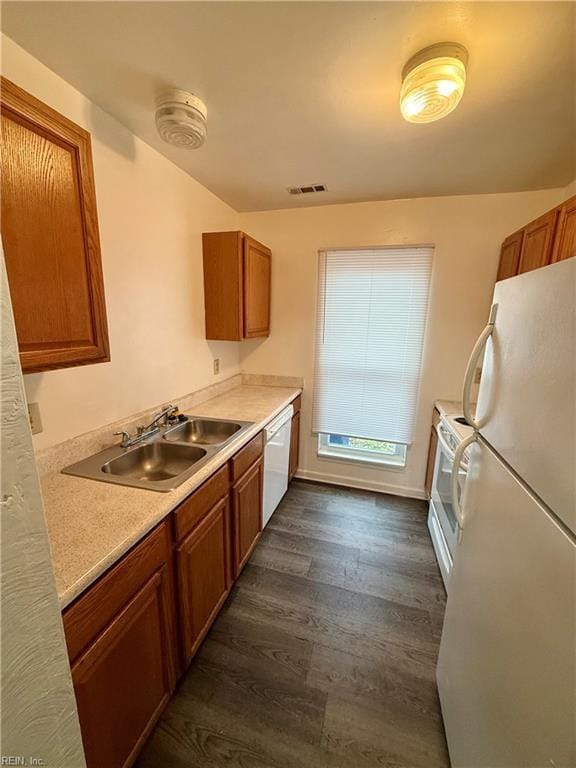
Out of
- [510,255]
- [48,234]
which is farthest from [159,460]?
[510,255]

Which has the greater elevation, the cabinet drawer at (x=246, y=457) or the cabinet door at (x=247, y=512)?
the cabinet drawer at (x=246, y=457)

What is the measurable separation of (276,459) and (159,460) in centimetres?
93

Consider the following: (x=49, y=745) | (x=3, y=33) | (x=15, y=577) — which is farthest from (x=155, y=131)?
(x=49, y=745)

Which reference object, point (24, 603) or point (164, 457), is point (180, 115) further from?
point (24, 603)

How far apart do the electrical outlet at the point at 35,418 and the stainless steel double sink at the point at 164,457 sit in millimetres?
207

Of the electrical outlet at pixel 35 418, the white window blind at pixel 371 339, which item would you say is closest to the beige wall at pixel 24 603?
the electrical outlet at pixel 35 418

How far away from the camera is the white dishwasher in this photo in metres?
2.11

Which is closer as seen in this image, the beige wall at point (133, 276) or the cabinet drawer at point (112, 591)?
the cabinet drawer at point (112, 591)

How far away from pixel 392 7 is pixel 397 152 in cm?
86

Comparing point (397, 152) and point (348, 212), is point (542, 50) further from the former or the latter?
point (348, 212)

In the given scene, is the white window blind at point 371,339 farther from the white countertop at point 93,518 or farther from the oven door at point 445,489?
the white countertop at point 93,518

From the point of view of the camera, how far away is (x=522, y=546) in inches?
28.0

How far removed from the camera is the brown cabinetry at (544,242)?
155cm

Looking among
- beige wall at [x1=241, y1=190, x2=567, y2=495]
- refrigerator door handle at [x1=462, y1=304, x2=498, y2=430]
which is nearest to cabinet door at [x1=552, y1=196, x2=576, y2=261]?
beige wall at [x1=241, y1=190, x2=567, y2=495]
